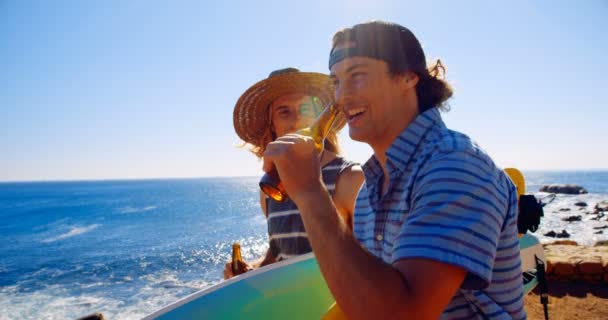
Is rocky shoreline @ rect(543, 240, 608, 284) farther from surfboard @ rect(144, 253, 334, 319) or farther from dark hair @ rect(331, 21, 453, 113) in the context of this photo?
dark hair @ rect(331, 21, 453, 113)

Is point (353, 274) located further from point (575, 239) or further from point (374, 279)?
point (575, 239)

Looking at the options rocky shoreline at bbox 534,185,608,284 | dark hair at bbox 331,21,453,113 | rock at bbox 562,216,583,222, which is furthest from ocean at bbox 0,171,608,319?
dark hair at bbox 331,21,453,113

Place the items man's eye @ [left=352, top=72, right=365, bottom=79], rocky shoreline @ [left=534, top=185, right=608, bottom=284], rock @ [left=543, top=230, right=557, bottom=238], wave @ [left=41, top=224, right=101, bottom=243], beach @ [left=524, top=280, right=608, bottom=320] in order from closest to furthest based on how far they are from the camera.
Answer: man's eye @ [left=352, top=72, right=365, bottom=79], beach @ [left=524, top=280, right=608, bottom=320], rocky shoreline @ [left=534, top=185, right=608, bottom=284], rock @ [left=543, top=230, right=557, bottom=238], wave @ [left=41, top=224, right=101, bottom=243]

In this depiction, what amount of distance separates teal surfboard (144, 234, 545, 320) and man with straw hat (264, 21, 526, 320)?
1088mm

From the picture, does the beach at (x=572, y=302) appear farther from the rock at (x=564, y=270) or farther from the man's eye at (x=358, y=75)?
the man's eye at (x=358, y=75)

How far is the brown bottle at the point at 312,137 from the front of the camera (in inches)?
71.9

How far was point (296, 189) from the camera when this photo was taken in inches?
51.6

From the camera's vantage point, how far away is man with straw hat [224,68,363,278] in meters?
2.73

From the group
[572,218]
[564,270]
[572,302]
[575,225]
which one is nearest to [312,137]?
[572,302]

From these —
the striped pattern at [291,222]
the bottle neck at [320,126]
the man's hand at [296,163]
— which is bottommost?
the striped pattern at [291,222]

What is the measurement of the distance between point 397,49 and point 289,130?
5.21 feet

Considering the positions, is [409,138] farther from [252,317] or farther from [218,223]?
[218,223]

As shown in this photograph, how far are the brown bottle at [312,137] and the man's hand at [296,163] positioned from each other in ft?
0.78

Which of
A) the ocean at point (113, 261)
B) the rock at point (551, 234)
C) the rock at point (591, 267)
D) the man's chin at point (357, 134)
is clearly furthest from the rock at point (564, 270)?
the rock at point (551, 234)
